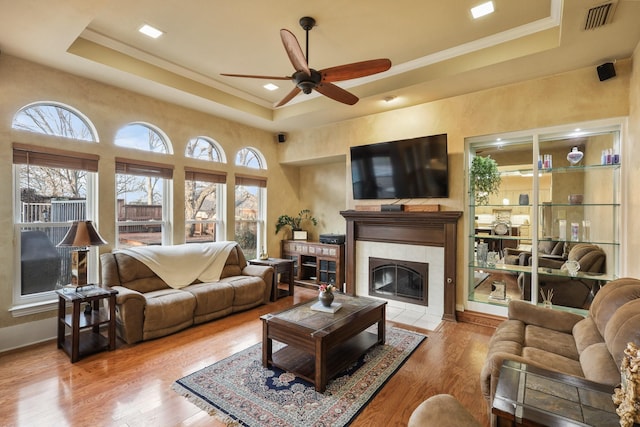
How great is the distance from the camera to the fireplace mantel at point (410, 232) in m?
4.01

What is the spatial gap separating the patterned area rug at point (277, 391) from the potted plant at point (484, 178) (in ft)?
7.63

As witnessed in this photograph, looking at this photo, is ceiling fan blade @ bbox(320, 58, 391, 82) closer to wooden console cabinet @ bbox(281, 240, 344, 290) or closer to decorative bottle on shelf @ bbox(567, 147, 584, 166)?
decorative bottle on shelf @ bbox(567, 147, 584, 166)

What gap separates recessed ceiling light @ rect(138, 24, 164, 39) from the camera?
3.04m

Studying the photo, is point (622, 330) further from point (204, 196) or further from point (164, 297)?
point (204, 196)

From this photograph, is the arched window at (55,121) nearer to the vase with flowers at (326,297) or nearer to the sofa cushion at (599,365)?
the vase with flowers at (326,297)

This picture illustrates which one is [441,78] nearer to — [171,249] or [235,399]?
[235,399]

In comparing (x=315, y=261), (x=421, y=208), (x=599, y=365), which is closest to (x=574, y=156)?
(x=421, y=208)

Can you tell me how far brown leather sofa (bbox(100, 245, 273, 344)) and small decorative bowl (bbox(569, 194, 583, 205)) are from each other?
405 cm

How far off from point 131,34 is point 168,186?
2042 millimetres

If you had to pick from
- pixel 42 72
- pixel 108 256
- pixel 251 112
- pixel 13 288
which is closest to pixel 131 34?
pixel 42 72

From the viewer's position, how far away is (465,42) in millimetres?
3252

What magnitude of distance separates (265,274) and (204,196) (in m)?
1.70

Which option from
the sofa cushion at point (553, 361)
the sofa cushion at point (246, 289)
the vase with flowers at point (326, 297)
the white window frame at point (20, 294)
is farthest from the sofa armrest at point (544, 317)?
the white window frame at point (20, 294)

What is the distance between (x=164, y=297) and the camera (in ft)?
11.6
